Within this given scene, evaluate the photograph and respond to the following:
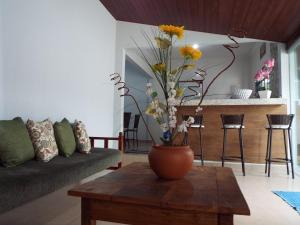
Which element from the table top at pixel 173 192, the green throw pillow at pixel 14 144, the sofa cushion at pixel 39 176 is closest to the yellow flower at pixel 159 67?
the table top at pixel 173 192

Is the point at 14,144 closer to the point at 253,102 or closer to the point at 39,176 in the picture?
the point at 39,176

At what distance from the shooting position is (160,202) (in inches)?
47.6

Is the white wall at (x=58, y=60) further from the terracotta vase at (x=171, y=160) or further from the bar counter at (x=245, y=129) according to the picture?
the terracotta vase at (x=171, y=160)

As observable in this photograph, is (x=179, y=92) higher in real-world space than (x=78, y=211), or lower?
higher

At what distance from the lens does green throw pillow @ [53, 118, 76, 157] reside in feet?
10.1

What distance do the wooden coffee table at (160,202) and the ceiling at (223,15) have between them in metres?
2.83

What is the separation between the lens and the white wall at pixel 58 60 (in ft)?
9.62

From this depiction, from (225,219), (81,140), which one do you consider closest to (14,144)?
(81,140)

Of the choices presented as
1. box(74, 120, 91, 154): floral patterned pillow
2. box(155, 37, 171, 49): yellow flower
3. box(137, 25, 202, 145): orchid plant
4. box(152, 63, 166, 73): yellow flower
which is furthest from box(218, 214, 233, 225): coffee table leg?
box(74, 120, 91, 154): floral patterned pillow

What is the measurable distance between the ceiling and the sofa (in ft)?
8.75

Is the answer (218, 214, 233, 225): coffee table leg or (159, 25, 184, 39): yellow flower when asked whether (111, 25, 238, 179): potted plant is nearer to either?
(159, 25, 184, 39): yellow flower

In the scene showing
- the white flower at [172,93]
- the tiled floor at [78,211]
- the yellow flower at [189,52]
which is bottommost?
the tiled floor at [78,211]

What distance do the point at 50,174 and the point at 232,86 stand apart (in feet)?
23.7

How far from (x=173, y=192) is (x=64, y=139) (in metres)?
2.13
